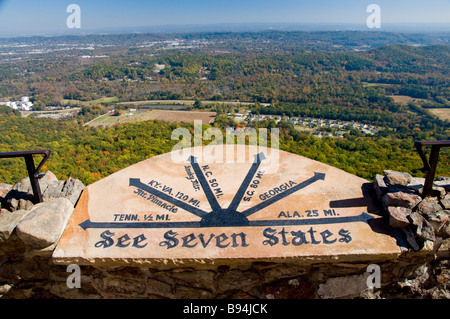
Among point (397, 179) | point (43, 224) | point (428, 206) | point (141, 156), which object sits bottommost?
point (141, 156)

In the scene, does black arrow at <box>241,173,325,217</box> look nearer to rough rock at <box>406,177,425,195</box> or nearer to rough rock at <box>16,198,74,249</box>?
rough rock at <box>406,177,425,195</box>

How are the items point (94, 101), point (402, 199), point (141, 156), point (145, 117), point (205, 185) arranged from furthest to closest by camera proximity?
point (94, 101) → point (145, 117) → point (141, 156) → point (205, 185) → point (402, 199)

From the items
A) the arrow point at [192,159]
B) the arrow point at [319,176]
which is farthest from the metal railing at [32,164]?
the arrow point at [319,176]

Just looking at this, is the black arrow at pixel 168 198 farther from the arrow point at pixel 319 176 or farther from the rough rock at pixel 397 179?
the rough rock at pixel 397 179

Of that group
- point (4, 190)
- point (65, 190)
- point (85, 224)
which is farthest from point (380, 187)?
point (4, 190)

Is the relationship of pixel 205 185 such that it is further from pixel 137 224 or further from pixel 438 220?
pixel 438 220

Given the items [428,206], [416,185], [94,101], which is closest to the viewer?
[428,206]
